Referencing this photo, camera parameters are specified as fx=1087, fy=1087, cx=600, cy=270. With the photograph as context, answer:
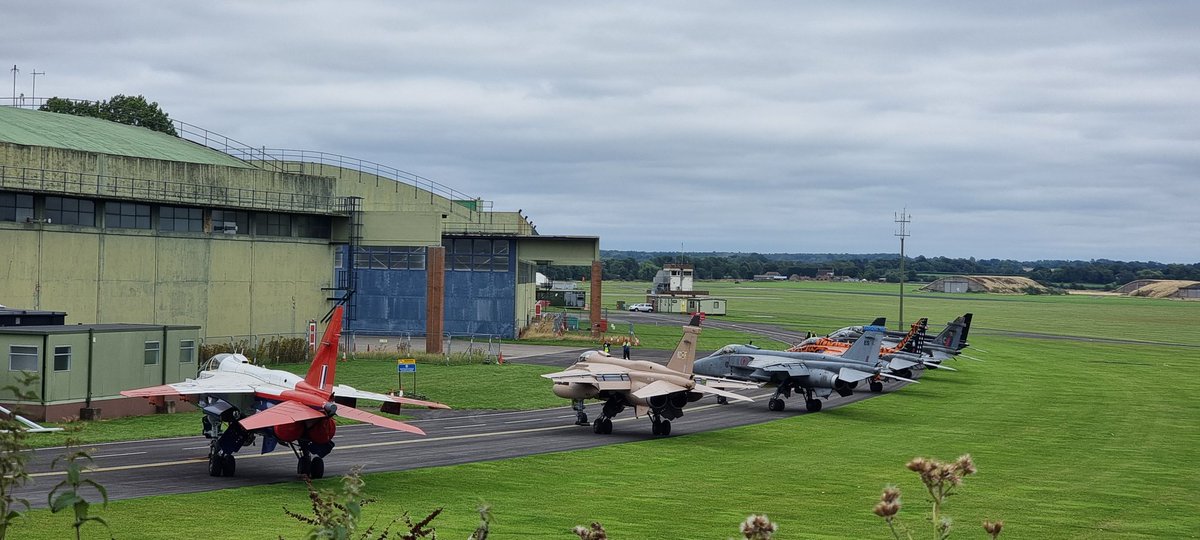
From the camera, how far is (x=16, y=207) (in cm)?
5469

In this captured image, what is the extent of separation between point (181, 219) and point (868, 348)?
39532 millimetres

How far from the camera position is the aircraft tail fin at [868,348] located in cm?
5450

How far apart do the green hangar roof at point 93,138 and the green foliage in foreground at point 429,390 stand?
17.9 m

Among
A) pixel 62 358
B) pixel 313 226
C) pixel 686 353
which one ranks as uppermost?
pixel 313 226

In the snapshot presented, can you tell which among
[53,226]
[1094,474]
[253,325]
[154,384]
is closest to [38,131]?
[53,226]

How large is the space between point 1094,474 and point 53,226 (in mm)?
49312

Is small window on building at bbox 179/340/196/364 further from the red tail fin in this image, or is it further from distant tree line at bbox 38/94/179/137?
distant tree line at bbox 38/94/179/137

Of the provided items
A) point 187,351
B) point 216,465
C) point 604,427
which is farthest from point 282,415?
point 187,351

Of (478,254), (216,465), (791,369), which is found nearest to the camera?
(216,465)

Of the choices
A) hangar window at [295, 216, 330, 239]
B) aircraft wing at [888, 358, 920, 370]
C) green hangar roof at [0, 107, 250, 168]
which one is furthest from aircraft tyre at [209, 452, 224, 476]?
aircraft wing at [888, 358, 920, 370]

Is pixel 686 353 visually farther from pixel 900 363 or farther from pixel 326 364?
pixel 900 363

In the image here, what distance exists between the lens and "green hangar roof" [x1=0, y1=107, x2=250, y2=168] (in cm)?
6338

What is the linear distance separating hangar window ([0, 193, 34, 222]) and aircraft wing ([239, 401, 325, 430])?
1274 inches

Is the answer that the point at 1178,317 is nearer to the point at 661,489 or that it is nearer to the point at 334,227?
the point at 334,227
